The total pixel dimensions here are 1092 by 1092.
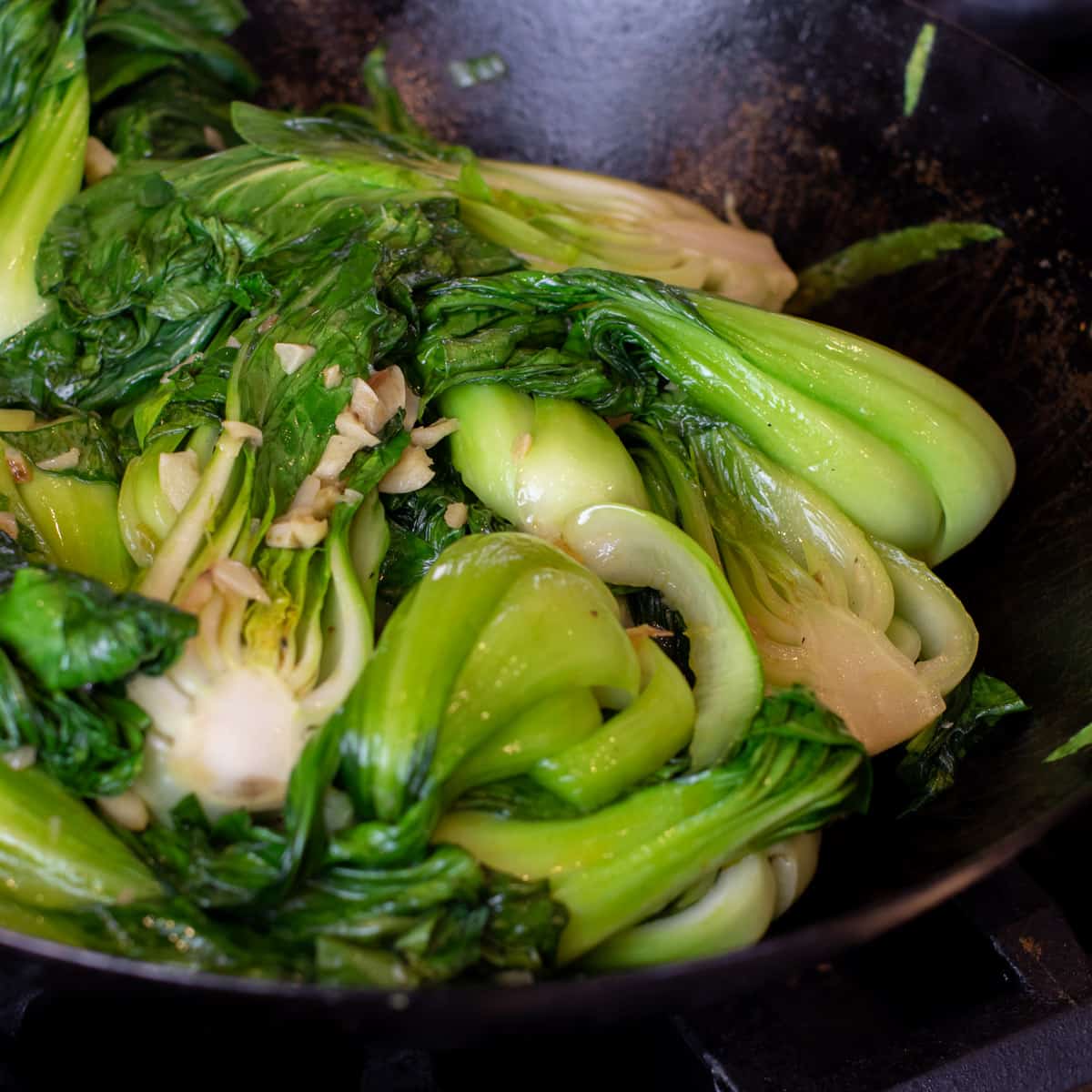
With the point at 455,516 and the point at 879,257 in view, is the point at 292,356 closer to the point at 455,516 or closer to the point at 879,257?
the point at 455,516

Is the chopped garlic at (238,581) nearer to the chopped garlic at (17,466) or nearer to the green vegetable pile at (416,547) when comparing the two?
the green vegetable pile at (416,547)

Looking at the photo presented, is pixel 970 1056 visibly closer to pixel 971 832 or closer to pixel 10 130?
pixel 971 832

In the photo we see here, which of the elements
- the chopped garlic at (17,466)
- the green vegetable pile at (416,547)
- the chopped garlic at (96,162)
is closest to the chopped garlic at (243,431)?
the green vegetable pile at (416,547)

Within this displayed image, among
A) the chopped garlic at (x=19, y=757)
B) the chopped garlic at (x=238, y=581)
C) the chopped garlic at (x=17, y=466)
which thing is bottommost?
the chopped garlic at (x=19, y=757)

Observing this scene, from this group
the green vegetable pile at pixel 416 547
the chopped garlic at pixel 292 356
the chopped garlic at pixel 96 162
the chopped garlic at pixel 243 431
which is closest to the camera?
the green vegetable pile at pixel 416 547

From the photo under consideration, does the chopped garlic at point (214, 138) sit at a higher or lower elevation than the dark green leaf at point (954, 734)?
higher

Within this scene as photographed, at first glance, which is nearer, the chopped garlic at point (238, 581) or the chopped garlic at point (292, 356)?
the chopped garlic at point (238, 581)
